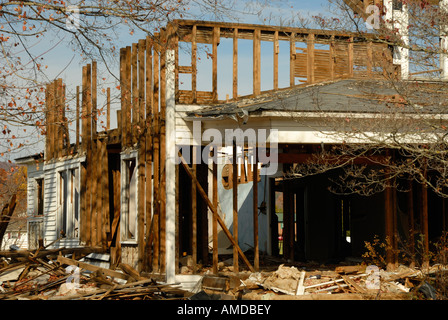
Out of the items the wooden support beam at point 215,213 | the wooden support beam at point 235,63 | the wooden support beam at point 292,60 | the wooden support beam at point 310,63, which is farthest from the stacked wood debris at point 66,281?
the wooden support beam at point 310,63

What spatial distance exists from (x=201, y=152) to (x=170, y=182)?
127 centimetres

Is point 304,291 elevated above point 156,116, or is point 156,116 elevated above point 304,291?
point 156,116

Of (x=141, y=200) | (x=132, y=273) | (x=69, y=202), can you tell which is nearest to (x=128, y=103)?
(x=141, y=200)

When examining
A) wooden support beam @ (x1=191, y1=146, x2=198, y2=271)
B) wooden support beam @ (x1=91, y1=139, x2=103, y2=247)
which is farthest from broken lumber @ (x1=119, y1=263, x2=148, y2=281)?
wooden support beam @ (x1=91, y1=139, x2=103, y2=247)

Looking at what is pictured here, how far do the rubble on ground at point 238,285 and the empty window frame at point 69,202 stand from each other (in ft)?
18.7

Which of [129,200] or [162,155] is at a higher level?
[162,155]

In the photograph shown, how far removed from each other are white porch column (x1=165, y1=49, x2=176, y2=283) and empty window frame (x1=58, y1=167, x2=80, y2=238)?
6.93 m

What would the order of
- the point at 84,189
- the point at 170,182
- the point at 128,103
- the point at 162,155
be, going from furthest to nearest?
the point at 84,189
the point at 128,103
the point at 162,155
the point at 170,182

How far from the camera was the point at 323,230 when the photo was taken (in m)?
20.8

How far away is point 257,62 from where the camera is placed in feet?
54.3

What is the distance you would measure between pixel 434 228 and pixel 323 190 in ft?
12.3

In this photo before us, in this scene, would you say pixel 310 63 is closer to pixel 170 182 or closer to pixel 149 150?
pixel 149 150

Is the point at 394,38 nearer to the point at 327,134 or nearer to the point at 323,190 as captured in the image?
the point at 327,134
